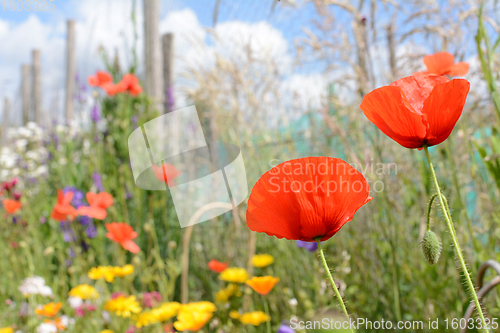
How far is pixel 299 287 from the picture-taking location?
1538mm

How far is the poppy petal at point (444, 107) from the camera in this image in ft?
0.89

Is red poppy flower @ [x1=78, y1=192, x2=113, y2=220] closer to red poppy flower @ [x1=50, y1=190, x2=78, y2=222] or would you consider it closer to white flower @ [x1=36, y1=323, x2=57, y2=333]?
red poppy flower @ [x1=50, y1=190, x2=78, y2=222]

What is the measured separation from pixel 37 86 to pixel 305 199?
5.87 metres

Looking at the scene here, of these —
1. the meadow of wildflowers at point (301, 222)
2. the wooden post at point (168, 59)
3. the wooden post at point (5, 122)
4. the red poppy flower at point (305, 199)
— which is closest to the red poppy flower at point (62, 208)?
the meadow of wildflowers at point (301, 222)

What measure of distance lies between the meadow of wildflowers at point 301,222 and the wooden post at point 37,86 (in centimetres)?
203

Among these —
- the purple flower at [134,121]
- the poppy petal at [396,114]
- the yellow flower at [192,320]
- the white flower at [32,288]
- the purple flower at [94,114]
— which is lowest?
the white flower at [32,288]

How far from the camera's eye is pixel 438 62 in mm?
482

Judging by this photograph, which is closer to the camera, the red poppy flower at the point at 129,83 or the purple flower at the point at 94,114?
the red poppy flower at the point at 129,83

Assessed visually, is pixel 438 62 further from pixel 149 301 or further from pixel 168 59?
pixel 168 59

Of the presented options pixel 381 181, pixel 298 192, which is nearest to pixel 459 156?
pixel 381 181

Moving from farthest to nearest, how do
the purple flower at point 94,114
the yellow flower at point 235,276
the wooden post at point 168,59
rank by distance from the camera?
the wooden post at point 168,59 → the purple flower at point 94,114 → the yellow flower at point 235,276

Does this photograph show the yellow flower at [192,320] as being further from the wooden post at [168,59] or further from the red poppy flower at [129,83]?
the wooden post at [168,59]

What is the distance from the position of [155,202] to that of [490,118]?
169 cm

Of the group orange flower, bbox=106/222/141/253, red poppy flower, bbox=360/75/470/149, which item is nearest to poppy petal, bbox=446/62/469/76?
red poppy flower, bbox=360/75/470/149
